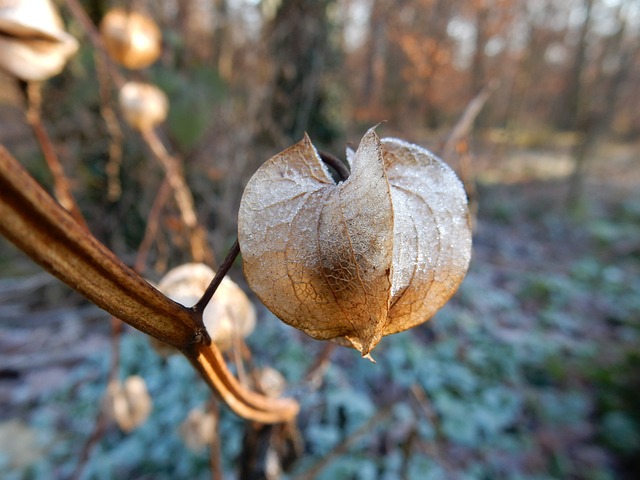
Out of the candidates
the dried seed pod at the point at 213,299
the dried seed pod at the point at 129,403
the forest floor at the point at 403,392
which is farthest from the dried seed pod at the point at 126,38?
the forest floor at the point at 403,392

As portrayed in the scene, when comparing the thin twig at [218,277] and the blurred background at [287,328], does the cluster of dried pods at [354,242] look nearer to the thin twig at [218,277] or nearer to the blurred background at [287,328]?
the thin twig at [218,277]

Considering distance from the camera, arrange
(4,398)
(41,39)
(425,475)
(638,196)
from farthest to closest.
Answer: (638,196) → (4,398) → (425,475) → (41,39)

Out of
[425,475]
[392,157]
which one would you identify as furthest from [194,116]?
[392,157]

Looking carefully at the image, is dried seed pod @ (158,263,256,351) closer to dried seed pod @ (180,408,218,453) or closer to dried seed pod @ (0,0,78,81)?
dried seed pod @ (0,0,78,81)

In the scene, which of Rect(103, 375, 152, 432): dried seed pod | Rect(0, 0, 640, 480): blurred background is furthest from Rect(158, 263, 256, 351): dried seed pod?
Rect(103, 375, 152, 432): dried seed pod

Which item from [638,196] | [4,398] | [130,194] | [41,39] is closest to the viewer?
[41,39]

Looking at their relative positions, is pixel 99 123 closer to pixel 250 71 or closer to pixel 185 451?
pixel 250 71

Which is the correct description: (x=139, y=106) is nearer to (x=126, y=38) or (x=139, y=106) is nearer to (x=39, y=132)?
(x=126, y=38)

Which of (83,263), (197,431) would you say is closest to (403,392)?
(197,431)
